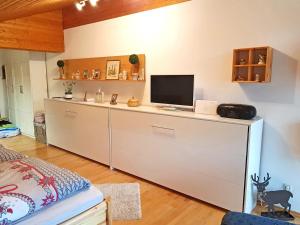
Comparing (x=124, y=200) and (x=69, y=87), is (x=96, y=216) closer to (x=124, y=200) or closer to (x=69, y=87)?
(x=124, y=200)

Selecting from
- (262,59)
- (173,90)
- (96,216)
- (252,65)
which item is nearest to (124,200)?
(96,216)

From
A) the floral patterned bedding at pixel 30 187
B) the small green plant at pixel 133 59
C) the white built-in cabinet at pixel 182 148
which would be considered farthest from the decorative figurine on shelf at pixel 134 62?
the floral patterned bedding at pixel 30 187

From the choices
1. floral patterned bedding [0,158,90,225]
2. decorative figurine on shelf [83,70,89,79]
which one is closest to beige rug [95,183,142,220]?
floral patterned bedding [0,158,90,225]

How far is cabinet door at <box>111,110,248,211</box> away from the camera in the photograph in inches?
83.7

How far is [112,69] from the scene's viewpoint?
11.5 ft

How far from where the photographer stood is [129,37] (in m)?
3.30

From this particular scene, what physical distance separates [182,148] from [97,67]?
2.11 meters

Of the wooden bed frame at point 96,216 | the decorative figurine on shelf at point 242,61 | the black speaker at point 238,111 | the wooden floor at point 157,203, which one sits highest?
the decorative figurine on shelf at point 242,61

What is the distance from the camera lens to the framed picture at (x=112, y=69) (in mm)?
3453

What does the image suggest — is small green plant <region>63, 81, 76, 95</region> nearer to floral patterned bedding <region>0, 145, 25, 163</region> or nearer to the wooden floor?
the wooden floor

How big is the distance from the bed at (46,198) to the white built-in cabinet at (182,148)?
110cm

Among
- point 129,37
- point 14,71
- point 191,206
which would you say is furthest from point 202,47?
point 14,71

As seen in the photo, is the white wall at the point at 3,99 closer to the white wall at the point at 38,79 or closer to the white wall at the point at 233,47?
the white wall at the point at 38,79

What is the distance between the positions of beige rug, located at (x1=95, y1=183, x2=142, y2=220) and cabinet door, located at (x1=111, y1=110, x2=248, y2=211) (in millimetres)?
291
